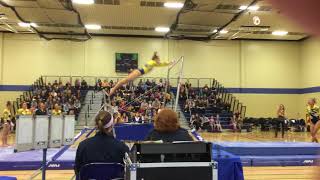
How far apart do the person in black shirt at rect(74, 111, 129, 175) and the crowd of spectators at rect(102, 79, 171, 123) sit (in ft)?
27.9

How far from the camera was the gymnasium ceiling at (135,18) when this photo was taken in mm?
18391

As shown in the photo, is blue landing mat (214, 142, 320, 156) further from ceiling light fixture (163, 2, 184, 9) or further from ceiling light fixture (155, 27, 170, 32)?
ceiling light fixture (155, 27, 170, 32)

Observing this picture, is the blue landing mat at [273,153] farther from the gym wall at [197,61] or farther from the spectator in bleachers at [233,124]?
the gym wall at [197,61]

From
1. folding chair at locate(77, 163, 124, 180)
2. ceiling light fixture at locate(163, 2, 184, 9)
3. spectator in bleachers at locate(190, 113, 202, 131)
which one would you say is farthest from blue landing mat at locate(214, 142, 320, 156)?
spectator in bleachers at locate(190, 113, 202, 131)

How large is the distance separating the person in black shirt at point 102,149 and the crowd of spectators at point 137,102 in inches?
335

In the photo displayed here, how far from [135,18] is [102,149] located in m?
18.0

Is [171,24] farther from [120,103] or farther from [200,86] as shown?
[120,103]

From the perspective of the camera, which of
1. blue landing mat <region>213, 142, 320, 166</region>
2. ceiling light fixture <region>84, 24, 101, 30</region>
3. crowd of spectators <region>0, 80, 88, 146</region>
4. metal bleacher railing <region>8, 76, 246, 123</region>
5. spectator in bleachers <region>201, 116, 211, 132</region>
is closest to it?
blue landing mat <region>213, 142, 320, 166</region>

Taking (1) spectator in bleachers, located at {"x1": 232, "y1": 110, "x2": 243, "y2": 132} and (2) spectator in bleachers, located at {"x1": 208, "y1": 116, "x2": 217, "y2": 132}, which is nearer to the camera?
(2) spectator in bleachers, located at {"x1": 208, "y1": 116, "x2": 217, "y2": 132}

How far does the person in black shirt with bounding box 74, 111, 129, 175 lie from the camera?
4242 millimetres

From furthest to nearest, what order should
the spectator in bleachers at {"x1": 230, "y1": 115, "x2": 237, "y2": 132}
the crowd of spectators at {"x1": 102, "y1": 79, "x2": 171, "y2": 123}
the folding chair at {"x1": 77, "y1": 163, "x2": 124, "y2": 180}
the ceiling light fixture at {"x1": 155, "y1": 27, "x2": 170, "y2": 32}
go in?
the ceiling light fixture at {"x1": 155, "y1": 27, "x2": 170, "y2": 32}
the spectator in bleachers at {"x1": 230, "y1": 115, "x2": 237, "y2": 132}
the crowd of spectators at {"x1": 102, "y1": 79, "x2": 171, "y2": 123}
the folding chair at {"x1": 77, "y1": 163, "x2": 124, "y2": 180}

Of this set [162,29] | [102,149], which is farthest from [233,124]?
[102,149]

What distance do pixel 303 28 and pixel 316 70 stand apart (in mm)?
26823

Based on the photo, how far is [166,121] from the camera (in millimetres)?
4430
